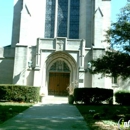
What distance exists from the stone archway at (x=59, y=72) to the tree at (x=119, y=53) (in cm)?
936

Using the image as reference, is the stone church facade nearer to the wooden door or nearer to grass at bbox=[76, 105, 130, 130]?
the wooden door

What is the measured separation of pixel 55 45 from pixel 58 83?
162 inches

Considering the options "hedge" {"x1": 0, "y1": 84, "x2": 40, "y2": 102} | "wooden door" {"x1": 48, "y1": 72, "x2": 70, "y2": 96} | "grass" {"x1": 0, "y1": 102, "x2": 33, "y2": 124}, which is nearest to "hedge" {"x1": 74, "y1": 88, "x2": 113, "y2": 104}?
"hedge" {"x1": 0, "y1": 84, "x2": 40, "y2": 102}

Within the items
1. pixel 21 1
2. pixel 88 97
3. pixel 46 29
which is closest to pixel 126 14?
pixel 88 97

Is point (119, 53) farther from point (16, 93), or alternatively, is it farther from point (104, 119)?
point (16, 93)

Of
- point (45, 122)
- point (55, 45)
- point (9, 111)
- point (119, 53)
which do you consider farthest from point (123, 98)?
point (45, 122)

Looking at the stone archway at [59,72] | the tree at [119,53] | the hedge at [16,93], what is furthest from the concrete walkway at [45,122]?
the stone archway at [59,72]

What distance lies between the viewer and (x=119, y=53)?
547 inches

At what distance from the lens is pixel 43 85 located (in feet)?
75.9

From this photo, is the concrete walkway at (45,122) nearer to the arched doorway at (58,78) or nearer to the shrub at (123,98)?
the shrub at (123,98)

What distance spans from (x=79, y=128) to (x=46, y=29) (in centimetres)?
2121

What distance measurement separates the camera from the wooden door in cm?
2427

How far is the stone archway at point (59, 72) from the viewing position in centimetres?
2378

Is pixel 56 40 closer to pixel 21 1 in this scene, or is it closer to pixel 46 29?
pixel 46 29
